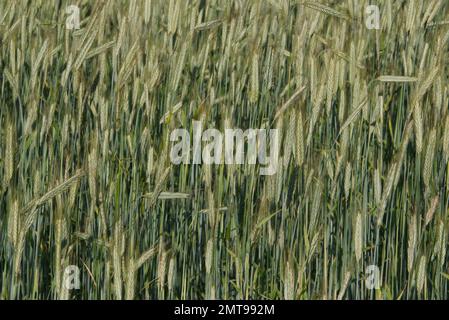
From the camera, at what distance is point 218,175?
6.97 ft

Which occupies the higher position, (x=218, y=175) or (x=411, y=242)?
(x=218, y=175)

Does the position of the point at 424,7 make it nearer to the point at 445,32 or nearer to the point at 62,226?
the point at 445,32

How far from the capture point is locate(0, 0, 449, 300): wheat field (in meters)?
2.07

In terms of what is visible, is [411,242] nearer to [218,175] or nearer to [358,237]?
[358,237]

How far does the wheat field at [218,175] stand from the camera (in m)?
2.07

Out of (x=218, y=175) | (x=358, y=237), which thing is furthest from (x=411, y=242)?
(x=218, y=175)

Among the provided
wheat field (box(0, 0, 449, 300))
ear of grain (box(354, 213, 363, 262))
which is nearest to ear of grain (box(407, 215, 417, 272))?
wheat field (box(0, 0, 449, 300))

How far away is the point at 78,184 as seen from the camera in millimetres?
2158

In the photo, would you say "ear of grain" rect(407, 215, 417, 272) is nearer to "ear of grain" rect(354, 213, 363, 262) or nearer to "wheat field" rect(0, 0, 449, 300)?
"wheat field" rect(0, 0, 449, 300)

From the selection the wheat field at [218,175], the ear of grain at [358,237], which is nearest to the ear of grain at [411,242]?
the wheat field at [218,175]

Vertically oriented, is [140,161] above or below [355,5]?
below

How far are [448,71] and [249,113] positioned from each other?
23.8 inches

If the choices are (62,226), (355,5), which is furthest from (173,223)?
(355,5)
